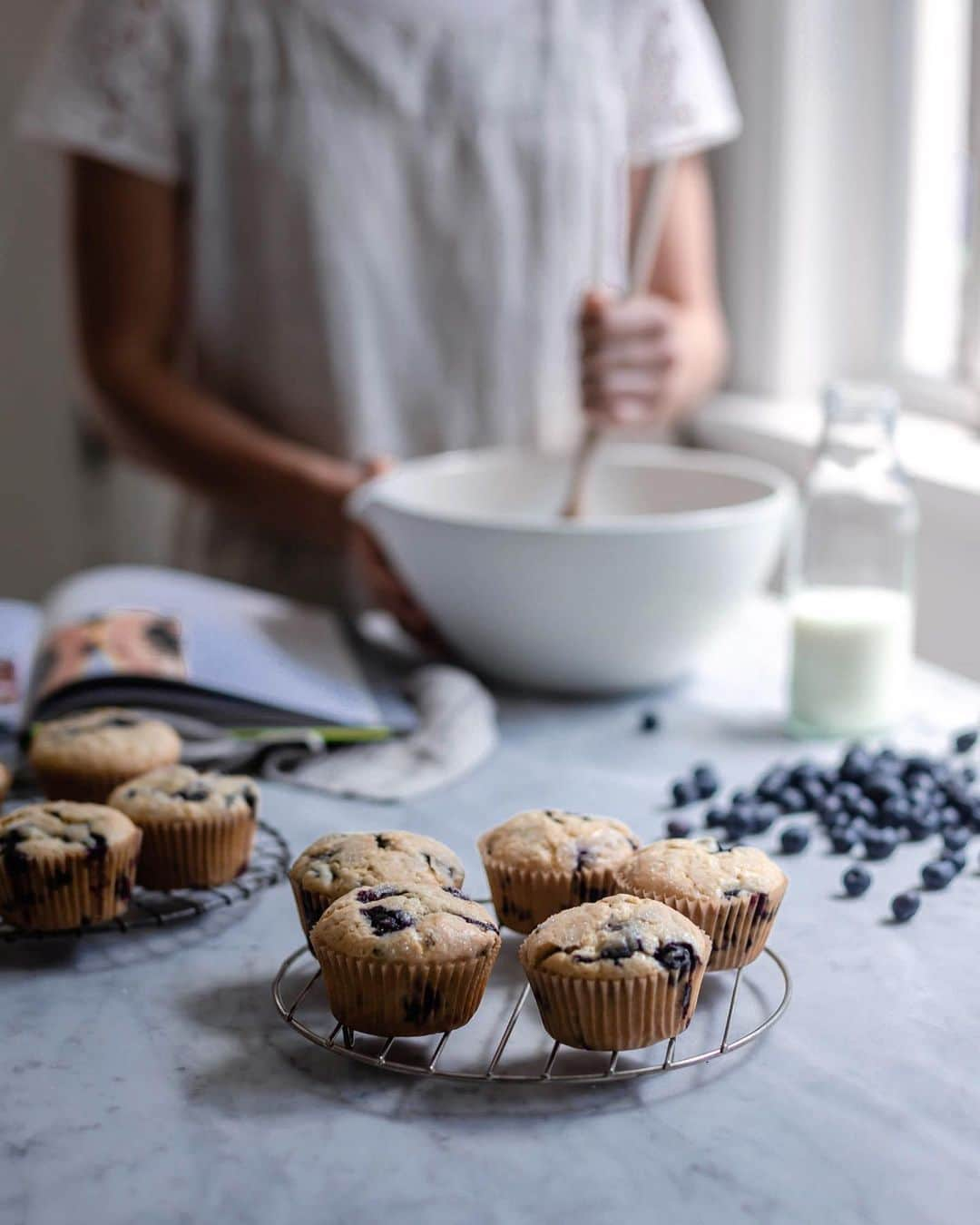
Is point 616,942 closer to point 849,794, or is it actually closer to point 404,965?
point 404,965

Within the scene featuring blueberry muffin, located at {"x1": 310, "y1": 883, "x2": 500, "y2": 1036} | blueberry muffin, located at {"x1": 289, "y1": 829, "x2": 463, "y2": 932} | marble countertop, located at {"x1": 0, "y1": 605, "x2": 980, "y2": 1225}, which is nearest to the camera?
marble countertop, located at {"x1": 0, "y1": 605, "x2": 980, "y2": 1225}

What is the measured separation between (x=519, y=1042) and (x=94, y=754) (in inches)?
17.9

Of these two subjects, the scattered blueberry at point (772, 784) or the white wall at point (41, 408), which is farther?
the white wall at point (41, 408)

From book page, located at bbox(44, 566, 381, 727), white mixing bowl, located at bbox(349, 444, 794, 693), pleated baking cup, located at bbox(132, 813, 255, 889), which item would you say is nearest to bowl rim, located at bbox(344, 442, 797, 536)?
white mixing bowl, located at bbox(349, 444, 794, 693)

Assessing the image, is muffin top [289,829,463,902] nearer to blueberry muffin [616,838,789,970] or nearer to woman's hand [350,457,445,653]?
blueberry muffin [616,838,789,970]

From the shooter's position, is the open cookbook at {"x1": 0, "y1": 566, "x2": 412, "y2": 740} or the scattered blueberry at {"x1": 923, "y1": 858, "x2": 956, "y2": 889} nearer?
the scattered blueberry at {"x1": 923, "y1": 858, "x2": 956, "y2": 889}

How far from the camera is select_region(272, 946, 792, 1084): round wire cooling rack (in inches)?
27.7

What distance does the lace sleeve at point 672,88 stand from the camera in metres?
1.77

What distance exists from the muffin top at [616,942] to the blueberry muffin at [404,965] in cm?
A: 3

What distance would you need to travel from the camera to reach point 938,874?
3.07 ft

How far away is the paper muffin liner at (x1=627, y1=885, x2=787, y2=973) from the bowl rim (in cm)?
54

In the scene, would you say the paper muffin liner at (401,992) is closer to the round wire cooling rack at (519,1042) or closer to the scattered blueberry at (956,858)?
the round wire cooling rack at (519,1042)

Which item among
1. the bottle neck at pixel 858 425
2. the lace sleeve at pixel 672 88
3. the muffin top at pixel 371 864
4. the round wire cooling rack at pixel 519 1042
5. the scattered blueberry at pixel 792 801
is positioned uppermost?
the lace sleeve at pixel 672 88

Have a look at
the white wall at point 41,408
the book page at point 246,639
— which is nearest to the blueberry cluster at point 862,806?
the book page at point 246,639
